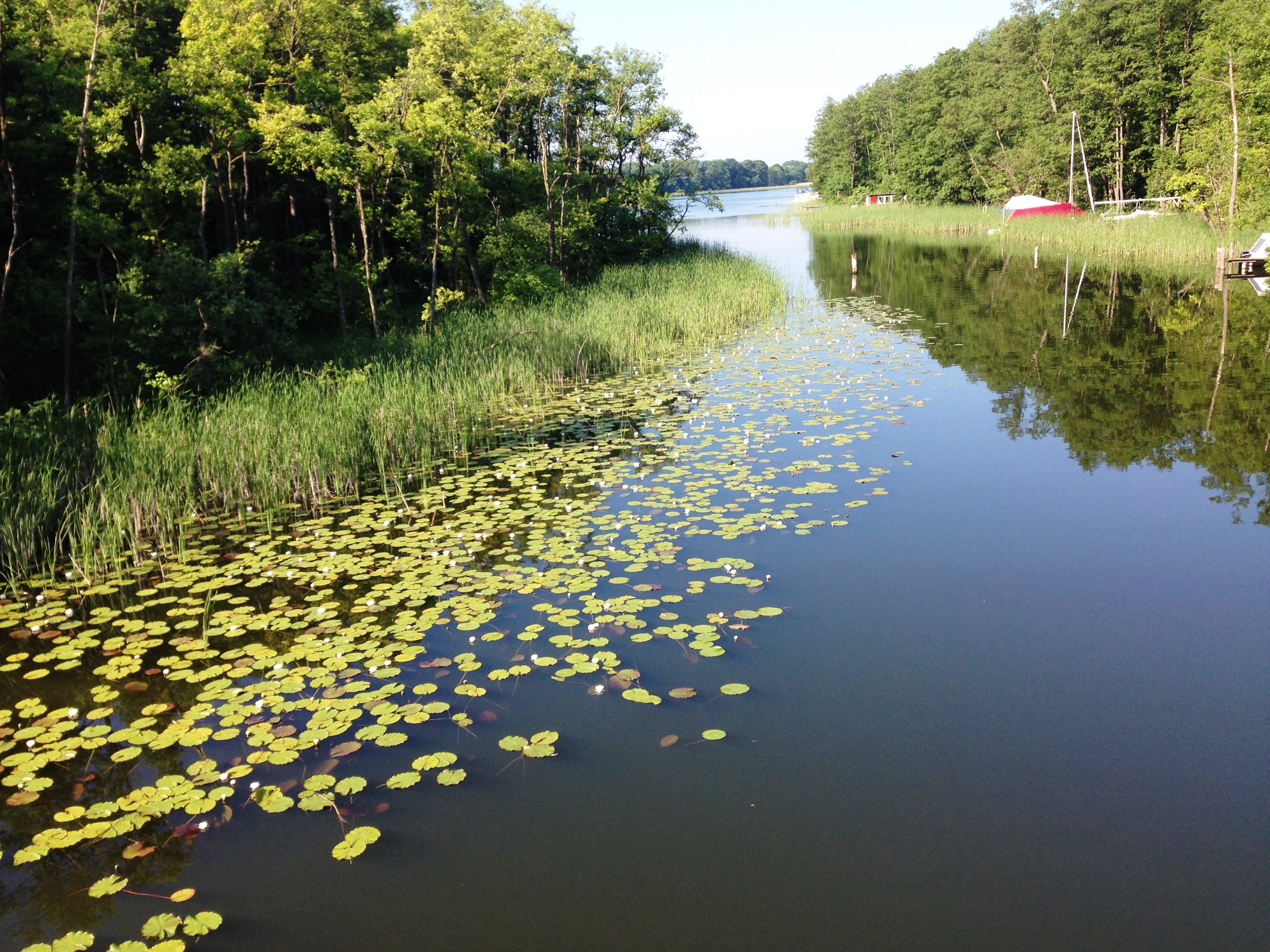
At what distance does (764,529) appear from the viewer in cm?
628

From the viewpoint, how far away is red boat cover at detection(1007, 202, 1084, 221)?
34938 mm

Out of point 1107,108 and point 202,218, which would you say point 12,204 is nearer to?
point 202,218

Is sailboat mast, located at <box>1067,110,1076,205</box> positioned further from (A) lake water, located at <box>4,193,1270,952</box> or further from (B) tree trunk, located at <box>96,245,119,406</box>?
(B) tree trunk, located at <box>96,245,119,406</box>

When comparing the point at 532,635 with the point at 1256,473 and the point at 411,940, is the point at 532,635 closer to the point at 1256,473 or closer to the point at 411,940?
the point at 411,940

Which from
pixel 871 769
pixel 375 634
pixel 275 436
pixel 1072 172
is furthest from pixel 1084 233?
pixel 375 634

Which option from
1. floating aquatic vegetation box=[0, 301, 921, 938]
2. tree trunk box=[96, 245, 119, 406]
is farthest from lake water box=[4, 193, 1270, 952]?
tree trunk box=[96, 245, 119, 406]

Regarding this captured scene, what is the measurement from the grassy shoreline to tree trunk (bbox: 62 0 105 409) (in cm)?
2246

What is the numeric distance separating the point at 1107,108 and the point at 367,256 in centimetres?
3675

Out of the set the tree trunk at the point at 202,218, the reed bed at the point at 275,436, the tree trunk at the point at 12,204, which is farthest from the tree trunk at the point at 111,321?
the tree trunk at the point at 202,218

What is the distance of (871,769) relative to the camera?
142 inches

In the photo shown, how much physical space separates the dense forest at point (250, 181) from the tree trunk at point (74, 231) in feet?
0.15

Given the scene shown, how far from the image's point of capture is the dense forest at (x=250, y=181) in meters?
9.81

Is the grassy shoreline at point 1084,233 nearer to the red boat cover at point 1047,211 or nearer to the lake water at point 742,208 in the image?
the red boat cover at point 1047,211

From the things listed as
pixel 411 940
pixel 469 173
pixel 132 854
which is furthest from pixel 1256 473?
pixel 469 173
